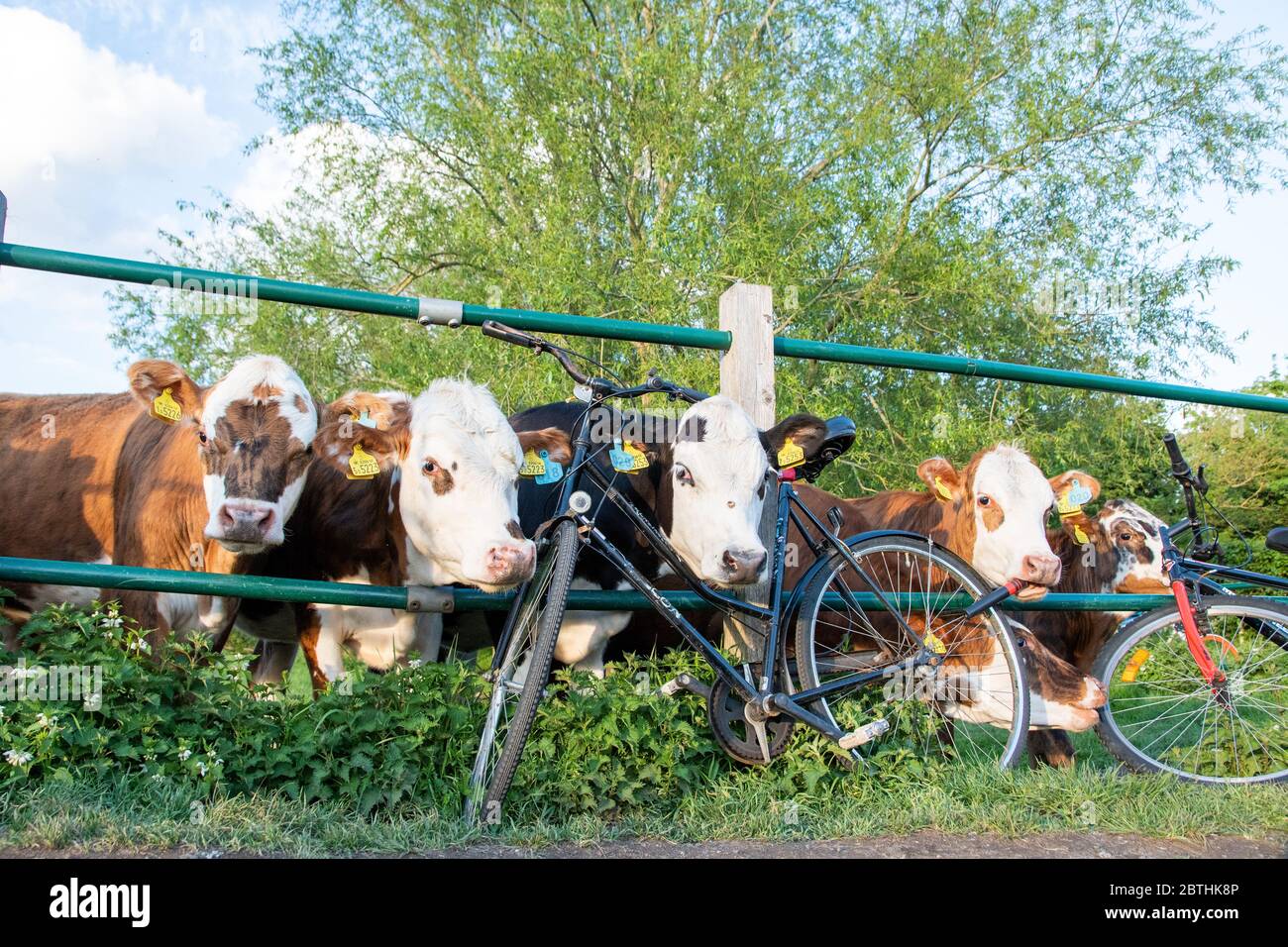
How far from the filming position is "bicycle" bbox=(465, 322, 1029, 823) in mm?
3316

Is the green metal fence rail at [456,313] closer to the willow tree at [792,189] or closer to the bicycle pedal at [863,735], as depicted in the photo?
the bicycle pedal at [863,735]

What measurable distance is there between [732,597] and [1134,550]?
362 centimetres

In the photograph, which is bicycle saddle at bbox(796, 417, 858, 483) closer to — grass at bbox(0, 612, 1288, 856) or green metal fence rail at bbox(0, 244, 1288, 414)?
green metal fence rail at bbox(0, 244, 1288, 414)

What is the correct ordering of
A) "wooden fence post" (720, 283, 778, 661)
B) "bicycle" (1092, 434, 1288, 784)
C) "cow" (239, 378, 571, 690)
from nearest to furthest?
"cow" (239, 378, 571, 690), "wooden fence post" (720, 283, 778, 661), "bicycle" (1092, 434, 1288, 784)

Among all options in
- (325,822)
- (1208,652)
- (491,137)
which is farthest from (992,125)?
(325,822)

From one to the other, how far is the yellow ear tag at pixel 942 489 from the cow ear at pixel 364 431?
2.69 meters

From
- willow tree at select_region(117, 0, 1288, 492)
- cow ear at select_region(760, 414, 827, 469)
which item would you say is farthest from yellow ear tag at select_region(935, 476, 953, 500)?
willow tree at select_region(117, 0, 1288, 492)

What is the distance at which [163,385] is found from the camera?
4.07m

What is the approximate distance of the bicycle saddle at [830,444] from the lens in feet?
13.5

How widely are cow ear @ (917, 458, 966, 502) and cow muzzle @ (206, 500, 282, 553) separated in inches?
125
